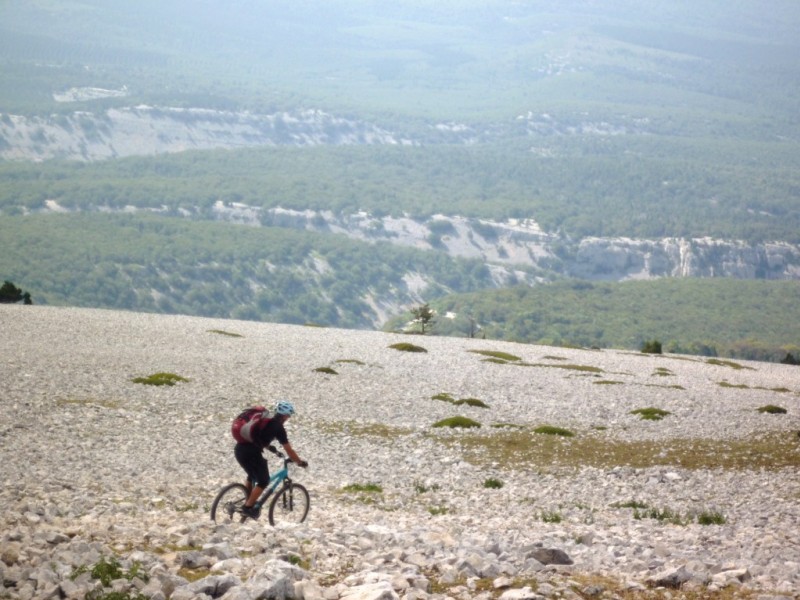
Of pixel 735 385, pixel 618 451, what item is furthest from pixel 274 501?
pixel 735 385

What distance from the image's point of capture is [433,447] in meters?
33.8

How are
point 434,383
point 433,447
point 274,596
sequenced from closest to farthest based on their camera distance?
1. point 274,596
2. point 433,447
3. point 434,383

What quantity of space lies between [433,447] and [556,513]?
916 cm

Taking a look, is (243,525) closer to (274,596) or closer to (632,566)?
(274,596)

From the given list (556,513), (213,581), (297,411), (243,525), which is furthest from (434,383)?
(213,581)

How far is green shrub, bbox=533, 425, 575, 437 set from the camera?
1455 inches

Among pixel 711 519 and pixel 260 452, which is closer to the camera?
pixel 260 452

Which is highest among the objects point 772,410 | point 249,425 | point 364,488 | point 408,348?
point 249,425

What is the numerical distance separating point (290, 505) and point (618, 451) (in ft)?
51.9

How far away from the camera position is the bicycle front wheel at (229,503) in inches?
819

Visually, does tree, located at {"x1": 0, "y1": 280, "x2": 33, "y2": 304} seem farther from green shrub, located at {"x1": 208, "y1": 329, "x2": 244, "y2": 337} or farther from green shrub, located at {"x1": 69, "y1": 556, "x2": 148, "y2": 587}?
green shrub, located at {"x1": 69, "y1": 556, "x2": 148, "y2": 587}

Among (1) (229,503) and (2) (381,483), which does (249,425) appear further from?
(2) (381,483)

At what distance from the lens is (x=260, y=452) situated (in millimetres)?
20859

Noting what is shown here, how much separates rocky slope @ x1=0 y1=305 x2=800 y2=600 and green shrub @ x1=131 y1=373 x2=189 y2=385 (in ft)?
2.34
